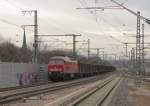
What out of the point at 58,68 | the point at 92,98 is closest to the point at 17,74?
the point at 58,68

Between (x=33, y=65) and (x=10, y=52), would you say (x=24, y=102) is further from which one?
(x=10, y=52)

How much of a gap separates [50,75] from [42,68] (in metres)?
2.32

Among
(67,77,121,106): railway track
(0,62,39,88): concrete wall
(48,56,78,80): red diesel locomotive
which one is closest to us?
(67,77,121,106): railway track

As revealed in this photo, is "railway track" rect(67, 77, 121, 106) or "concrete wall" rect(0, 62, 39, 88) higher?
"concrete wall" rect(0, 62, 39, 88)

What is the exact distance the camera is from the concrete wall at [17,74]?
1689 inches

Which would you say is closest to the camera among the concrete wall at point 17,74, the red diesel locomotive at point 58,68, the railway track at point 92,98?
the railway track at point 92,98

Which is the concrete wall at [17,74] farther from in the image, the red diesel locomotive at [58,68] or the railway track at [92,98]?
the railway track at [92,98]

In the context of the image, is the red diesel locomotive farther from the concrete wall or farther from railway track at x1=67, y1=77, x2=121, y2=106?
railway track at x1=67, y1=77, x2=121, y2=106

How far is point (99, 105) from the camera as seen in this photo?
76.9ft

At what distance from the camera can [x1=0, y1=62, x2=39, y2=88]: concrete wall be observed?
42.9 m

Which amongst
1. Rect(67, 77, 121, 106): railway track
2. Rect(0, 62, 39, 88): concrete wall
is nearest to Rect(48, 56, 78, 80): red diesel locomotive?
Rect(0, 62, 39, 88): concrete wall

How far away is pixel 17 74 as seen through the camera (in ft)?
156

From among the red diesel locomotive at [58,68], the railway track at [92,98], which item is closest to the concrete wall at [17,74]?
the red diesel locomotive at [58,68]

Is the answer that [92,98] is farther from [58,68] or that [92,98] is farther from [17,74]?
[58,68]
